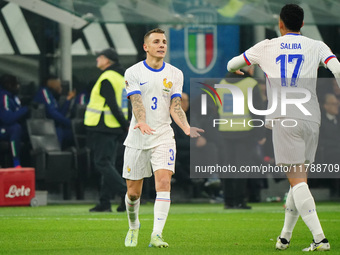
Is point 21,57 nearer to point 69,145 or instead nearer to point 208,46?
point 69,145

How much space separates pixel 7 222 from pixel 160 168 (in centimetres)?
383

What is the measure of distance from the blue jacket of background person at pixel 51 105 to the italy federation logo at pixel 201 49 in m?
2.37

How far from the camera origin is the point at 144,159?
845 centimetres

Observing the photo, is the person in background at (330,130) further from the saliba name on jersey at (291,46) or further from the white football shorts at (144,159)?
the saliba name on jersey at (291,46)

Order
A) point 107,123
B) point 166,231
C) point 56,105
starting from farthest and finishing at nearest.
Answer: point 56,105, point 107,123, point 166,231

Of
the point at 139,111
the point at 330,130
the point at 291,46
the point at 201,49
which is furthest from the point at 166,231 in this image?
the point at 330,130

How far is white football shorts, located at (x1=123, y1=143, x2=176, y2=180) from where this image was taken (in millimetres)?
8336

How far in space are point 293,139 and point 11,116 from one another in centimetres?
869

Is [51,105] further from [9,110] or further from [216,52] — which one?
[216,52]

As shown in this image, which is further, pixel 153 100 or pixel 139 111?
pixel 153 100

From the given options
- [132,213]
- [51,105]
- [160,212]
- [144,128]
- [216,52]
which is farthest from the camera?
[216,52]

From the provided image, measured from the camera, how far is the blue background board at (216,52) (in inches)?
642

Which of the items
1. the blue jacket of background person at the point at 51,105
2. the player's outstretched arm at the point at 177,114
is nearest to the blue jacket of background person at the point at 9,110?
the blue jacket of background person at the point at 51,105

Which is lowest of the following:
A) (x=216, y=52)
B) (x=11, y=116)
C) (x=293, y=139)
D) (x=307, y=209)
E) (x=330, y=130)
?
(x=330, y=130)
